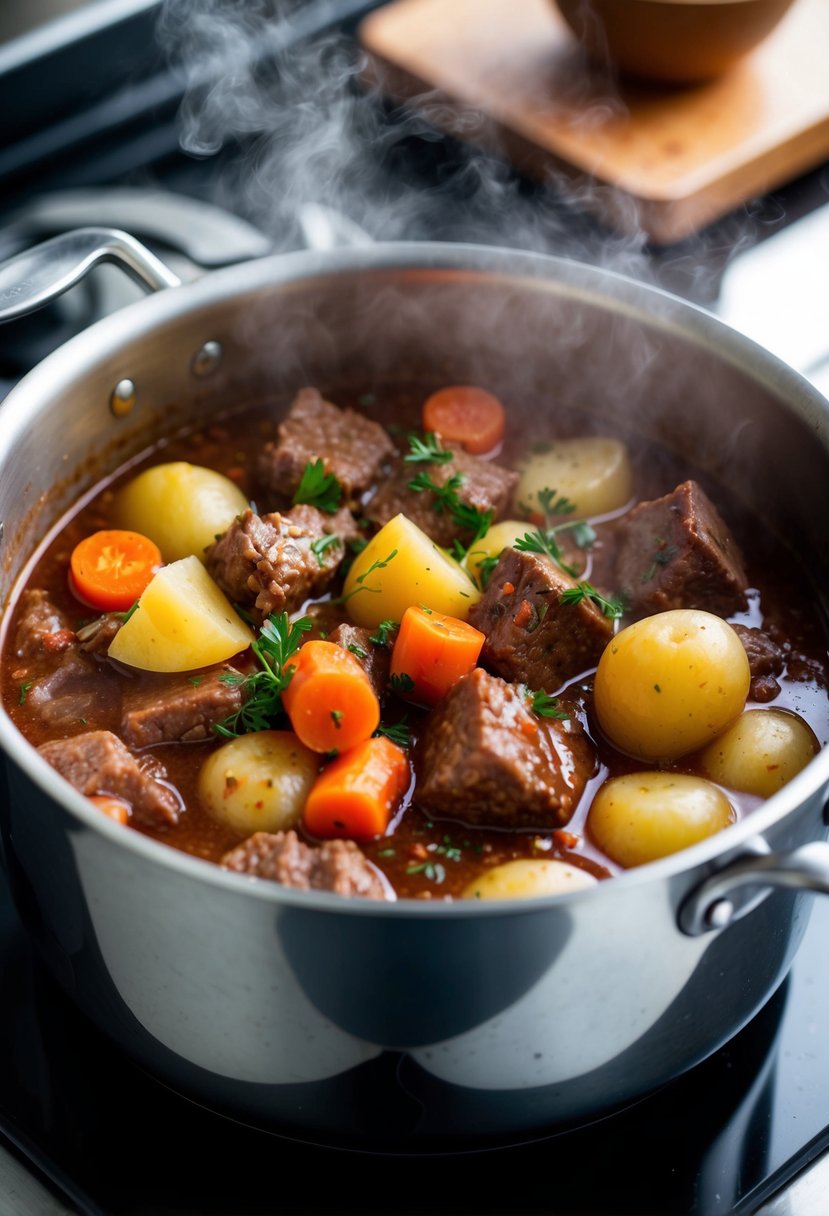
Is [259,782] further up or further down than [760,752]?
further up

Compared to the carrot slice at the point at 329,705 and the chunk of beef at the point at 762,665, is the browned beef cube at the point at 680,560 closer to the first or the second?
the chunk of beef at the point at 762,665

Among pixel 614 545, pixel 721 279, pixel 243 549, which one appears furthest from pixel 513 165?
pixel 243 549

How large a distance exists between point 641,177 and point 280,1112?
2768 millimetres

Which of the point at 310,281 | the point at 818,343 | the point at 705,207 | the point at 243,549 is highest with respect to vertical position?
the point at 310,281

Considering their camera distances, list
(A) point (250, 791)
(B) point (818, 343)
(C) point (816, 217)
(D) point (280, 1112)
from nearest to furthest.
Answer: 1. (D) point (280, 1112)
2. (A) point (250, 791)
3. (B) point (818, 343)
4. (C) point (816, 217)

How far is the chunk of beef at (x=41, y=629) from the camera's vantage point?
8.16ft

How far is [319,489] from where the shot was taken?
272 centimetres

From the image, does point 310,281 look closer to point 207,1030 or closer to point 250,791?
point 250,791

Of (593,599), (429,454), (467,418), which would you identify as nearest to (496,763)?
(593,599)

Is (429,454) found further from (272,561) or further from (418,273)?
(272,561)

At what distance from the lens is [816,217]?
12.5 feet

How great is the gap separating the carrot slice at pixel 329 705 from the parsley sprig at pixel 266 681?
0.05 m

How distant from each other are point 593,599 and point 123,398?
3.75ft

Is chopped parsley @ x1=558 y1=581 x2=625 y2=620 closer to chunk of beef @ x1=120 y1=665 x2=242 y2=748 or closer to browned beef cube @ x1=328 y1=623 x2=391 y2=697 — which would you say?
browned beef cube @ x1=328 y1=623 x2=391 y2=697
